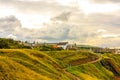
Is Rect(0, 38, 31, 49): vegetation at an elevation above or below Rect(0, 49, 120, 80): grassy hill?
above

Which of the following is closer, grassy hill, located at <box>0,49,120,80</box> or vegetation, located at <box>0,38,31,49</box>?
grassy hill, located at <box>0,49,120,80</box>

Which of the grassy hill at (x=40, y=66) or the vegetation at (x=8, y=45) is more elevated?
the vegetation at (x=8, y=45)

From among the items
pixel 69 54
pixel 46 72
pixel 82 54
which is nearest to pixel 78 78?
pixel 46 72

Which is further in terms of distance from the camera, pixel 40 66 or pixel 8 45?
pixel 8 45

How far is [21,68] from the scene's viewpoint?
7125 cm

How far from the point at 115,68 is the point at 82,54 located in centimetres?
2019

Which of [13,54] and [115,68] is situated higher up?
[13,54]

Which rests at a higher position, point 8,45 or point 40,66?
point 8,45

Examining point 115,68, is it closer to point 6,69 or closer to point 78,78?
point 78,78

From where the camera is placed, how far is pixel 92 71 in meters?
132

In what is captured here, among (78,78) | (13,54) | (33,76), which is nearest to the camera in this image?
(33,76)

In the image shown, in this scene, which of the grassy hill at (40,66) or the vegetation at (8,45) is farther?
the vegetation at (8,45)

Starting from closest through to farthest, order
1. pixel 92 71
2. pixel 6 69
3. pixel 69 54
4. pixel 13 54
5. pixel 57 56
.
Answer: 1. pixel 6 69
2. pixel 13 54
3. pixel 92 71
4. pixel 57 56
5. pixel 69 54

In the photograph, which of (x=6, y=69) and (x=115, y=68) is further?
(x=115, y=68)
